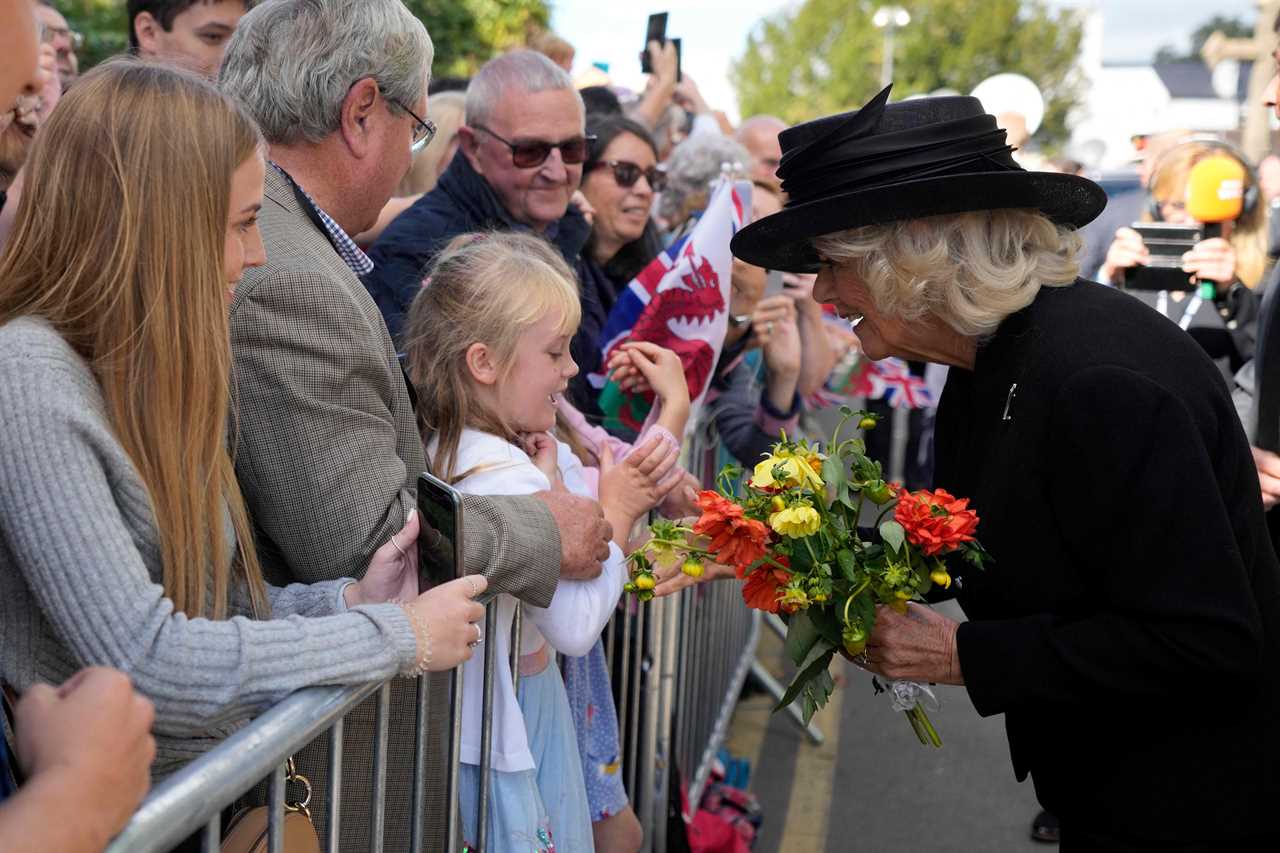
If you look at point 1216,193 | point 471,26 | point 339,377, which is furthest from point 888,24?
point 339,377

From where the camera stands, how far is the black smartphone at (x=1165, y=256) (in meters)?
5.95

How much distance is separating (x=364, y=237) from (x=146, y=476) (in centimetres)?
312

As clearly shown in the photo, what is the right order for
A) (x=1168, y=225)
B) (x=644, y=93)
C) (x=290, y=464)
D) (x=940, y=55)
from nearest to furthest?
(x=290, y=464), (x=1168, y=225), (x=644, y=93), (x=940, y=55)

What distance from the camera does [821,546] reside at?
230 cm

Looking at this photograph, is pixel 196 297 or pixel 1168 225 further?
pixel 1168 225

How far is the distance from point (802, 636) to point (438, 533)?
72cm

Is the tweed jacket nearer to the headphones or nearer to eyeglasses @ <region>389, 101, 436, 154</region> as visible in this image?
eyeglasses @ <region>389, 101, 436, 154</region>

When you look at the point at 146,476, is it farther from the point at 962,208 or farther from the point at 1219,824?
the point at 1219,824

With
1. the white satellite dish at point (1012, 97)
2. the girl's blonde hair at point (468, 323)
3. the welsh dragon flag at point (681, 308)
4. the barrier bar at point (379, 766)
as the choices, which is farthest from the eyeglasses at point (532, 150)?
the white satellite dish at point (1012, 97)

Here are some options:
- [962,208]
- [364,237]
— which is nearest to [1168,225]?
[364,237]

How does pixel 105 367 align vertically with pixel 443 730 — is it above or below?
above

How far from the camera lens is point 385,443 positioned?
7.48ft

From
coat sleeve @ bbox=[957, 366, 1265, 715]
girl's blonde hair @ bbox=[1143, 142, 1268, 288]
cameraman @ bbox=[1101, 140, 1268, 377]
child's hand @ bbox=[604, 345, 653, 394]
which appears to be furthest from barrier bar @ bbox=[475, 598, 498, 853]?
girl's blonde hair @ bbox=[1143, 142, 1268, 288]

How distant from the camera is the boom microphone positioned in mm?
6000
